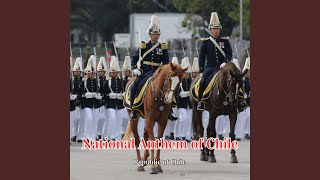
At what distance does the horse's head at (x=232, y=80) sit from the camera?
2153cm

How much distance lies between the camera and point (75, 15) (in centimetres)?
8288

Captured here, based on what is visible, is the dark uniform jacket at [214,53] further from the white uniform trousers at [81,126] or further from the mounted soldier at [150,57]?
the white uniform trousers at [81,126]

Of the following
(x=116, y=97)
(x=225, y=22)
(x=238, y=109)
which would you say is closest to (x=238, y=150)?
(x=238, y=109)

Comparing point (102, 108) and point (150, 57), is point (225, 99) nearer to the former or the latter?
point (150, 57)

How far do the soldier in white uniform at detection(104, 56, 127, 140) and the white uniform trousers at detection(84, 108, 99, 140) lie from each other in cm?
40

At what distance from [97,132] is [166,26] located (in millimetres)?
33692

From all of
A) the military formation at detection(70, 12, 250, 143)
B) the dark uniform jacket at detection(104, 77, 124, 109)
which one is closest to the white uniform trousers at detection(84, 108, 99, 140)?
the military formation at detection(70, 12, 250, 143)

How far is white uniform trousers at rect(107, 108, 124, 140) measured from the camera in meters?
28.6

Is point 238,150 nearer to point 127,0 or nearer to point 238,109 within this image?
point 238,109

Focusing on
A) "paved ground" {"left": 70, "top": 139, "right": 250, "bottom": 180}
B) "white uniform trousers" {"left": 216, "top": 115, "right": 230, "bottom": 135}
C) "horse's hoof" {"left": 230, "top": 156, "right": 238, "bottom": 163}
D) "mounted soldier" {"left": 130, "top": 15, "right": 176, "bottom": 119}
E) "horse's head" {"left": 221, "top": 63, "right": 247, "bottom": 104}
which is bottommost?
"paved ground" {"left": 70, "top": 139, "right": 250, "bottom": 180}

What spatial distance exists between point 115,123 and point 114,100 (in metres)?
0.68

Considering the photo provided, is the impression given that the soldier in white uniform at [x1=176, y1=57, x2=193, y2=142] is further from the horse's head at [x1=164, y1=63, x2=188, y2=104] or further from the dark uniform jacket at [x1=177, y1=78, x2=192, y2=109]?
the horse's head at [x1=164, y1=63, x2=188, y2=104]

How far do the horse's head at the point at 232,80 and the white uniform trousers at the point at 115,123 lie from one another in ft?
23.5

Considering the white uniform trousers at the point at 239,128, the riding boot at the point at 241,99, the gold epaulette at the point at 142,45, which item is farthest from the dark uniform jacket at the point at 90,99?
the gold epaulette at the point at 142,45
